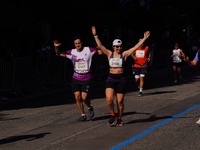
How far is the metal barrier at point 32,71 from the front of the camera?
1658cm

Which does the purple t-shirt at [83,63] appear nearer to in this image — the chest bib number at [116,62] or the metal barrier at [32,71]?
the chest bib number at [116,62]

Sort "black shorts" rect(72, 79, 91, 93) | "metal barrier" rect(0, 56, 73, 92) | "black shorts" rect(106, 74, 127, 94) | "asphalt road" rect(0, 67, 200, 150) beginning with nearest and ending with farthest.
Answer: "asphalt road" rect(0, 67, 200, 150)
"black shorts" rect(106, 74, 127, 94)
"black shorts" rect(72, 79, 91, 93)
"metal barrier" rect(0, 56, 73, 92)

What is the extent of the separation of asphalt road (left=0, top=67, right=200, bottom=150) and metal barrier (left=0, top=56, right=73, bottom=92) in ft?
2.86

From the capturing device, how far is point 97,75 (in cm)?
2311

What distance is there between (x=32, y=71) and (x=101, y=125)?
7.31 meters

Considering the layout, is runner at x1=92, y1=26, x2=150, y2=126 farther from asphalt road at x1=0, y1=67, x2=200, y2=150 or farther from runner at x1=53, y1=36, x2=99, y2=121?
runner at x1=53, y1=36, x2=99, y2=121

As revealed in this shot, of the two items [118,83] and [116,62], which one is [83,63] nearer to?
[116,62]

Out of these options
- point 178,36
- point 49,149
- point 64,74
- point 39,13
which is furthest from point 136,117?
point 178,36

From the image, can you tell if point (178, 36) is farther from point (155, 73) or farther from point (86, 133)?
point (86, 133)

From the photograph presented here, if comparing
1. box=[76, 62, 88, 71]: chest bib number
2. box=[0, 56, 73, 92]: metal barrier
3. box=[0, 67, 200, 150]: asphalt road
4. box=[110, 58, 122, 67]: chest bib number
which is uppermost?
box=[110, 58, 122, 67]: chest bib number

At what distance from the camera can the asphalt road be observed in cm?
924

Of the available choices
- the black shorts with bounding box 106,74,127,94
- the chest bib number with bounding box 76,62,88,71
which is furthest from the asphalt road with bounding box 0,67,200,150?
the chest bib number with bounding box 76,62,88,71

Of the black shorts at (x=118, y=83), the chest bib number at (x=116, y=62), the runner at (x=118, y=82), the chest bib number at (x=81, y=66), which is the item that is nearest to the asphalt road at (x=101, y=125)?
the runner at (x=118, y=82)

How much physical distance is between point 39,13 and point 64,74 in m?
2.76
